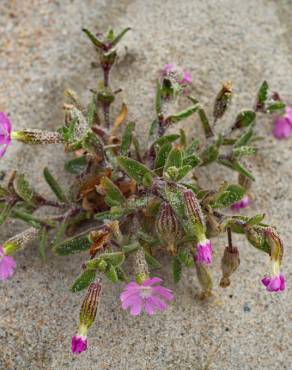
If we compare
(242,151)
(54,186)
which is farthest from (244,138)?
(54,186)

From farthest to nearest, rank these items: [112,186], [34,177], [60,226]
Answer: [34,177] → [60,226] → [112,186]

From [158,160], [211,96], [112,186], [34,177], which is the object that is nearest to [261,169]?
[211,96]

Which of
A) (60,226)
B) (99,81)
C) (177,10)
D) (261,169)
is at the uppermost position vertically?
(177,10)

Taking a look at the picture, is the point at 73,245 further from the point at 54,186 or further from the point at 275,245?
the point at 275,245

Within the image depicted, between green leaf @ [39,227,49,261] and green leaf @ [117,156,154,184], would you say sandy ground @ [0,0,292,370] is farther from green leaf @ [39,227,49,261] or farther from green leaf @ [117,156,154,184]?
green leaf @ [117,156,154,184]

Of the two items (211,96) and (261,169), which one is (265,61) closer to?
(211,96)

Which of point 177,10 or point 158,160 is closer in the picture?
point 158,160

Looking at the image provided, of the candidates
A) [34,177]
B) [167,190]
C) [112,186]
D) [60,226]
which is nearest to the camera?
[167,190]

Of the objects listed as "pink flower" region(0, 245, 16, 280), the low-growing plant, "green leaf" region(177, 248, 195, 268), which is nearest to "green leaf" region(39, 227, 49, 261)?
the low-growing plant
